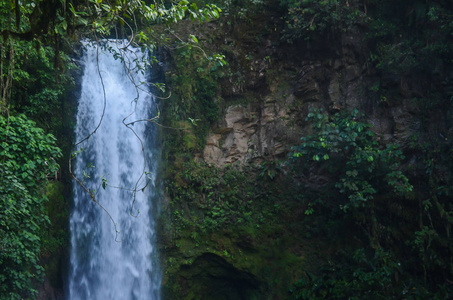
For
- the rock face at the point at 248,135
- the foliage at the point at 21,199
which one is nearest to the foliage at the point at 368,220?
the rock face at the point at 248,135

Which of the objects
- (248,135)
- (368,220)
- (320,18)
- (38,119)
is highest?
(320,18)

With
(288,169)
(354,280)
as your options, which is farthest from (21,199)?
(354,280)

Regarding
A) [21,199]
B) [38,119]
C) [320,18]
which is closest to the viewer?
[21,199]

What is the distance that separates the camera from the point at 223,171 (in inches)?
340

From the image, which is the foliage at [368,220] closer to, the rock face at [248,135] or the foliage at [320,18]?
the rock face at [248,135]

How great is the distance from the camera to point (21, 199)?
6086 millimetres

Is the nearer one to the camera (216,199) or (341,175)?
(341,175)

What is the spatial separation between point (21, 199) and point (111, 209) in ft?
6.80

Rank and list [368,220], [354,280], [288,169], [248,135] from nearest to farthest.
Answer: [354,280]
[368,220]
[288,169]
[248,135]

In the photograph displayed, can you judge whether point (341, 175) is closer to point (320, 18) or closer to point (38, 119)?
point (320, 18)

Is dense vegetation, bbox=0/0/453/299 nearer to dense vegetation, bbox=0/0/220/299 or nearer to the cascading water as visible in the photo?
dense vegetation, bbox=0/0/220/299

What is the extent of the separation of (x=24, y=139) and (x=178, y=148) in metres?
3.35

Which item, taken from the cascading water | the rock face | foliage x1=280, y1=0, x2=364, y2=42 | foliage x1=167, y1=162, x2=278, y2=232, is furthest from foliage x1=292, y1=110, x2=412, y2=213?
the cascading water

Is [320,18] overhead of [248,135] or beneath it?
overhead
